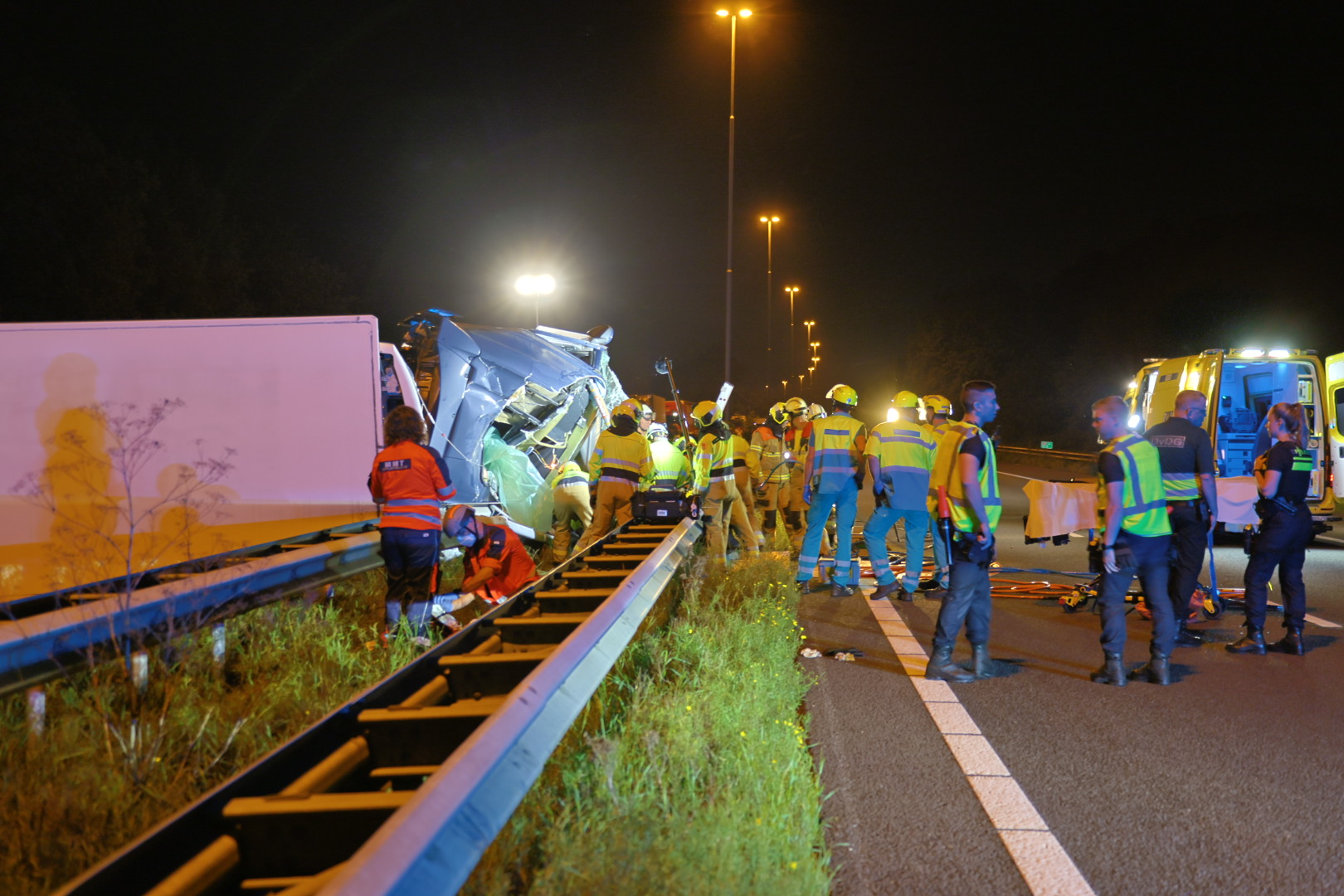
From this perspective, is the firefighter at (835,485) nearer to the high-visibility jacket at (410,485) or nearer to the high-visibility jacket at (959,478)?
the high-visibility jacket at (959,478)

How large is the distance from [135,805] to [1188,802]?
4.13 metres

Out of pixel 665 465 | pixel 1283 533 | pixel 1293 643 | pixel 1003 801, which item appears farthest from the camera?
pixel 665 465

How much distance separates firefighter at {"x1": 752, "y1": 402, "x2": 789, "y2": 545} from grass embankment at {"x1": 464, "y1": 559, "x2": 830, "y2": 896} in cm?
874

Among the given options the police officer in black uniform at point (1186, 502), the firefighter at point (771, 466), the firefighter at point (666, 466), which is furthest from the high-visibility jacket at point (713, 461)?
the police officer in black uniform at point (1186, 502)

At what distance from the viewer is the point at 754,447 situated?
14867 millimetres

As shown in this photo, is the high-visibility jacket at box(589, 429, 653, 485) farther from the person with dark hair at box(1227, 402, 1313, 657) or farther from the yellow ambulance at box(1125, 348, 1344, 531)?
the yellow ambulance at box(1125, 348, 1344, 531)

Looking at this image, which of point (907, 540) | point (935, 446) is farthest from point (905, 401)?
point (907, 540)

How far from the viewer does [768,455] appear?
Result: 15398mm

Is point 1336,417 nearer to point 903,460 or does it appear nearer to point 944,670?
point 903,460

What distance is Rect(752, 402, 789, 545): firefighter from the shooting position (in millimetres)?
14750

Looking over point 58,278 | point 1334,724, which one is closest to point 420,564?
point 1334,724

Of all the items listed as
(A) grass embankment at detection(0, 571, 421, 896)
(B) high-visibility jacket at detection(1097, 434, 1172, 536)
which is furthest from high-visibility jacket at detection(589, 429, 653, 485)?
(B) high-visibility jacket at detection(1097, 434, 1172, 536)

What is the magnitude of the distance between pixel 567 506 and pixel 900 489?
330cm

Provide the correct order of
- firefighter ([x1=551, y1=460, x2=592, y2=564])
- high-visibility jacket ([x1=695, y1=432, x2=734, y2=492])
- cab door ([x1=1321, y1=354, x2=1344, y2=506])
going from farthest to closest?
cab door ([x1=1321, y1=354, x2=1344, y2=506]) < high-visibility jacket ([x1=695, y1=432, x2=734, y2=492]) < firefighter ([x1=551, y1=460, x2=592, y2=564])
